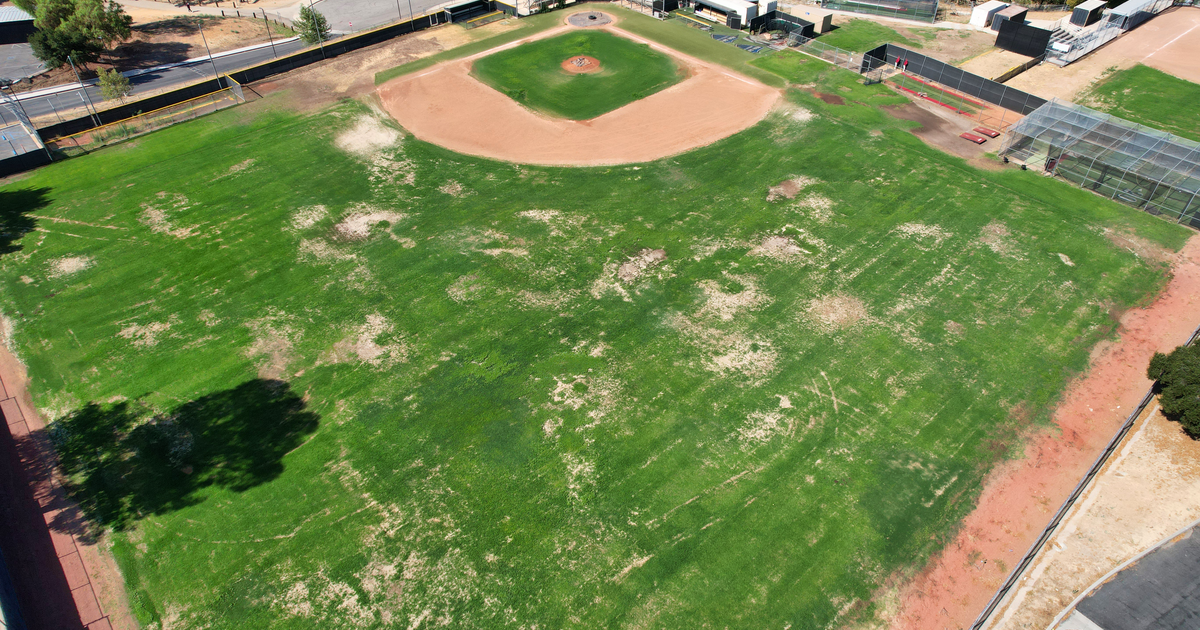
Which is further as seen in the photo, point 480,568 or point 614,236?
point 614,236

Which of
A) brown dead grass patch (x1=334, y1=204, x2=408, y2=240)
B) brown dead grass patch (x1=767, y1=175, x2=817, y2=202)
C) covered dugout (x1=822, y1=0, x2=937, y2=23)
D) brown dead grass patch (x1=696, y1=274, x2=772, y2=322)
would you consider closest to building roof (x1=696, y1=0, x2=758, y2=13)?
covered dugout (x1=822, y1=0, x2=937, y2=23)

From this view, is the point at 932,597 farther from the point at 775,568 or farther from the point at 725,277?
the point at 725,277

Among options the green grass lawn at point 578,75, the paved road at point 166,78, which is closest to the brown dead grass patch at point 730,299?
the green grass lawn at point 578,75

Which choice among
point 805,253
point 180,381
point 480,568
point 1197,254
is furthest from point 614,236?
point 1197,254

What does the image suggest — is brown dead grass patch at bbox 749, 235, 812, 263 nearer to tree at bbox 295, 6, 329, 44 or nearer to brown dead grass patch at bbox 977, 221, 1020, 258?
brown dead grass patch at bbox 977, 221, 1020, 258

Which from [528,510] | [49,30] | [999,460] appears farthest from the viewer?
[49,30]

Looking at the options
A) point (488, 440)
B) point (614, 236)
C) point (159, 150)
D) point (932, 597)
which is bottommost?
point (932, 597)

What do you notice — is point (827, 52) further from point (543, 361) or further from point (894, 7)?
point (543, 361)
